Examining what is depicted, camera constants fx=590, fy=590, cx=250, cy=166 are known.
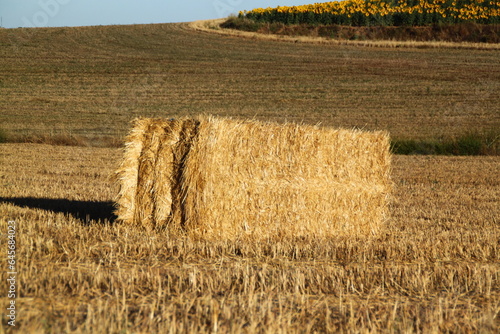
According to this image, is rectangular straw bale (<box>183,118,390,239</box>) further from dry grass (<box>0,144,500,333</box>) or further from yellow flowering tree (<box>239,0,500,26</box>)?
yellow flowering tree (<box>239,0,500,26</box>)

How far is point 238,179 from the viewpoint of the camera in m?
6.82

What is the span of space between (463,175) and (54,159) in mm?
10687

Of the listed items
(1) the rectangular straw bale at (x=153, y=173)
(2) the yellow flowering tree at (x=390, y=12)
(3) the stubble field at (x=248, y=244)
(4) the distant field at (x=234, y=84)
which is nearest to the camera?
(3) the stubble field at (x=248, y=244)

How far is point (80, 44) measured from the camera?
42812 millimetres

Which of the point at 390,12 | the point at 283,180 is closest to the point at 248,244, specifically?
the point at 283,180

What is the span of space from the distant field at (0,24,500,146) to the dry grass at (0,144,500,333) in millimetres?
14687

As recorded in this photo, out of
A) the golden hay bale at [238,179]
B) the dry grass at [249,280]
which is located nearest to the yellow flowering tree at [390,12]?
the dry grass at [249,280]

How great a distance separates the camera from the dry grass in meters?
3.76

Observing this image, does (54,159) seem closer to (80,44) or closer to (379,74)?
(379,74)

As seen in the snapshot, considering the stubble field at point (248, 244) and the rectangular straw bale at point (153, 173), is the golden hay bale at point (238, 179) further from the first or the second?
the stubble field at point (248, 244)

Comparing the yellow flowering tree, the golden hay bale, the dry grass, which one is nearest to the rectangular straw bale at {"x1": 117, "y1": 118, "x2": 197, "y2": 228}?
the golden hay bale

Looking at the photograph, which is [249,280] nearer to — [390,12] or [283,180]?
[283,180]

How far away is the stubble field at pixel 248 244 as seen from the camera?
391cm

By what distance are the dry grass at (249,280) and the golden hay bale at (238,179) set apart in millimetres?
358
